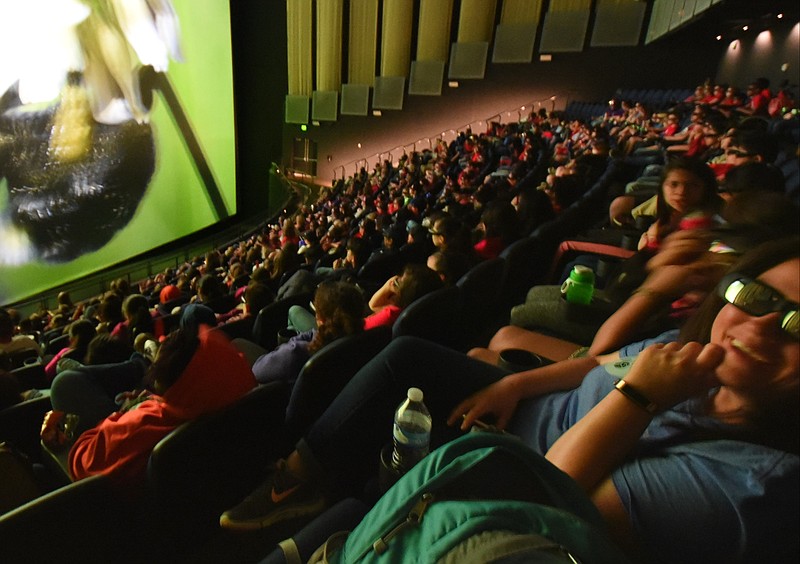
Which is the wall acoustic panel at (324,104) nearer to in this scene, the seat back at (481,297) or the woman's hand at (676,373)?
the seat back at (481,297)

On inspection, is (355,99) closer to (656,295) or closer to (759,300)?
(656,295)

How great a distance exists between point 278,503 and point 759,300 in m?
1.01

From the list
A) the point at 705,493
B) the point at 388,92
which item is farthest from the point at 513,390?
the point at 388,92

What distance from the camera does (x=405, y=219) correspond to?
472 centimetres

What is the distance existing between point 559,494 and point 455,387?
499mm

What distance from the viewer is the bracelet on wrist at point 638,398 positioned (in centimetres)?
72

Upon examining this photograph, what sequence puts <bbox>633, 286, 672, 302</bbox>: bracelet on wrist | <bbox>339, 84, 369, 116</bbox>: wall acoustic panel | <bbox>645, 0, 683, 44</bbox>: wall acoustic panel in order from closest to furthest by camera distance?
<bbox>633, 286, 672, 302</bbox>: bracelet on wrist < <bbox>645, 0, 683, 44</bbox>: wall acoustic panel < <bbox>339, 84, 369, 116</bbox>: wall acoustic panel

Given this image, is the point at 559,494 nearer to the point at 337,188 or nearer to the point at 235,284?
the point at 235,284

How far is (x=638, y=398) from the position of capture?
0.73m

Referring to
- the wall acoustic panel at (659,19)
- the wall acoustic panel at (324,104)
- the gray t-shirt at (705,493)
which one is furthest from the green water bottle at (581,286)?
the wall acoustic panel at (324,104)

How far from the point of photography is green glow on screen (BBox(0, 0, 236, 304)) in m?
5.82

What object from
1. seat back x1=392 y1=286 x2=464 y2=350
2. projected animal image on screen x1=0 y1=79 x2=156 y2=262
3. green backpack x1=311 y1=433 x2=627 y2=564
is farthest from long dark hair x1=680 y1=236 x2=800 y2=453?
projected animal image on screen x1=0 y1=79 x2=156 y2=262

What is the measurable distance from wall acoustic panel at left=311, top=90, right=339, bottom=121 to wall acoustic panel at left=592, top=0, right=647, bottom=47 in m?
5.53

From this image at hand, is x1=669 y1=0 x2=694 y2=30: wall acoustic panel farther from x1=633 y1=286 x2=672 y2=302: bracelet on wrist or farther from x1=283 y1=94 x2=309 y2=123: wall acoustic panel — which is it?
x1=283 y1=94 x2=309 y2=123: wall acoustic panel
